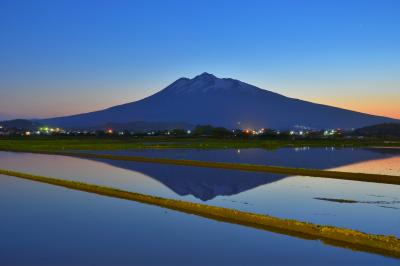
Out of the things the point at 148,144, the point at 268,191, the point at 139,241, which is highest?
the point at 148,144

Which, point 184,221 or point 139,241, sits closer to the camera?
point 139,241

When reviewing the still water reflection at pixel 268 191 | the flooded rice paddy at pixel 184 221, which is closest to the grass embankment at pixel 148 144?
the still water reflection at pixel 268 191

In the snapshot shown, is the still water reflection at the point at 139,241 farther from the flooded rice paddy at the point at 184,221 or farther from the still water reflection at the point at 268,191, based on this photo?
the still water reflection at the point at 268,191

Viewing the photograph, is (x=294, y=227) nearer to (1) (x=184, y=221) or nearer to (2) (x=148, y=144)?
(1) (x=184, y=221)

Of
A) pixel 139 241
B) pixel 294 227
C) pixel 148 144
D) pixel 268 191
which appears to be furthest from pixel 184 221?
pixel 148 144

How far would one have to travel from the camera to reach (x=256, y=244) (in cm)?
989

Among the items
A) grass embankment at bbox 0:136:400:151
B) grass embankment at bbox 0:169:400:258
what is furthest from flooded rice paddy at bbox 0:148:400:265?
grass embankment at bbox 0:136:400:151

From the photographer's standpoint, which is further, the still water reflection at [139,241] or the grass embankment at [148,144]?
the grass embankment at [148,144]

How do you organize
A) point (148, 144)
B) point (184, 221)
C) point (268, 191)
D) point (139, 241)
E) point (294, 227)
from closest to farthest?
point (139, 241)
point (294, 227)
point (184, 221)
point (268, 191)
point (148, 144)

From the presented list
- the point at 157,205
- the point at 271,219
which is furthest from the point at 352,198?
the point at 157,205

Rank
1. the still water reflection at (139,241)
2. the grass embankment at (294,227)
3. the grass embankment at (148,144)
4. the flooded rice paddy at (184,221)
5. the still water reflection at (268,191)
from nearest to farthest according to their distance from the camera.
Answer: the still water reflection at (139,241) < the flooded rice paddy at (184,221) < the grass embankment at (294,227) < the still water reflection at (268,191) < the grass embankment at (148,144)

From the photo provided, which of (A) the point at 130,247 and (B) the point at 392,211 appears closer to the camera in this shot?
(A) the point at 130,247

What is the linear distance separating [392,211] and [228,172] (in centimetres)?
1235

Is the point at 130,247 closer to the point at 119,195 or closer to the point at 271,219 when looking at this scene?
the point at 271,219
